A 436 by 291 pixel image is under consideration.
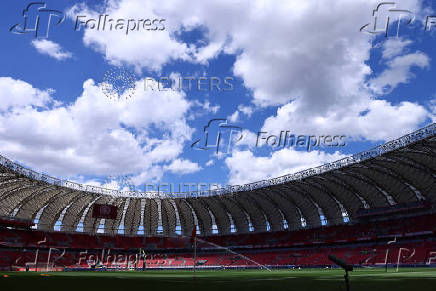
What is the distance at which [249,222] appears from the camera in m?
89.1

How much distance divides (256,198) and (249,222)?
14.2 meters

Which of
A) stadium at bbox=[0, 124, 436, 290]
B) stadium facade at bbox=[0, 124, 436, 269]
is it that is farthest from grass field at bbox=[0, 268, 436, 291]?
stadium facade at bbox=[0, 124, 436, 269]

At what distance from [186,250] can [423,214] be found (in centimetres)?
5853

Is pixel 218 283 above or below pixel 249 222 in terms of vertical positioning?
below

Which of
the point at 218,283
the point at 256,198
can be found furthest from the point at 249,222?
the point at 218,283

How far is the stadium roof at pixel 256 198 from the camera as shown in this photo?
55.0m

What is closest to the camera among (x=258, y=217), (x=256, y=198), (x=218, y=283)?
(x=218, y=283)

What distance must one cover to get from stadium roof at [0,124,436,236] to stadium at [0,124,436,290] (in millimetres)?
231

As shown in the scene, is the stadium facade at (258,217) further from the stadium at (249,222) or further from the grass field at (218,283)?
the grass field at (218,283)

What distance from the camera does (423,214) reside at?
62.6m

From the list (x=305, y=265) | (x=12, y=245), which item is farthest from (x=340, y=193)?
Result: (x=12, y=245)

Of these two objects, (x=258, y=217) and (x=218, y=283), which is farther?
(x=258, y=217)

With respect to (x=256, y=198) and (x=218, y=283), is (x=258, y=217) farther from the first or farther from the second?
(x=218, y=283)

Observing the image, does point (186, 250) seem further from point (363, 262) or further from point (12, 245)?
point (363, 262)
